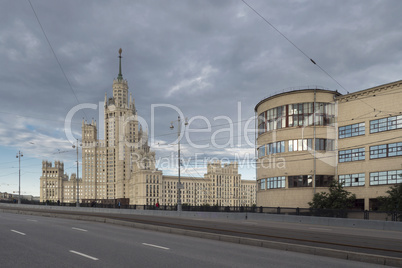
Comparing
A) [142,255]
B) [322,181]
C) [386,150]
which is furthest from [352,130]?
[142,255]

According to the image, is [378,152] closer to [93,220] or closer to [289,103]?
[289,103]

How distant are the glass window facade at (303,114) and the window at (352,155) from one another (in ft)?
14.0

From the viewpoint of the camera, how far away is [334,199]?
4200 centimetres

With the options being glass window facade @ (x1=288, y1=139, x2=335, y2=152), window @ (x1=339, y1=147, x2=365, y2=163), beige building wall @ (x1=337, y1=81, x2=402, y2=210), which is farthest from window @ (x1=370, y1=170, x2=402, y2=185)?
glass window facade @ (x1=288, y1=139, x2=335, y2=152)

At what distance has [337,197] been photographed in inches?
1649

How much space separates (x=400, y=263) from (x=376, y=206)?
34.9 meters

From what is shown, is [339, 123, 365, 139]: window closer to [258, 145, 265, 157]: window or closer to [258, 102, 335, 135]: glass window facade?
[258, 102, 335, 135]: glass window facade

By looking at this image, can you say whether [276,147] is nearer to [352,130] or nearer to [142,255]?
[352,130]

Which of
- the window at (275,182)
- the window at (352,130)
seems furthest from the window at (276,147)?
the window at (352,130)

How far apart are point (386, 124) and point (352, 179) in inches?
312

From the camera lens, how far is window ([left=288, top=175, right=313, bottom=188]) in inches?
1834

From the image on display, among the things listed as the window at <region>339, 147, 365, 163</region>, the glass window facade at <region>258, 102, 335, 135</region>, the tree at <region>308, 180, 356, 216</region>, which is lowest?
the tree at <region>308, 180, 356, 216</region>

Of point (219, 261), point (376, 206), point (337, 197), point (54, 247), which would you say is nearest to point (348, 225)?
point (337, 197)

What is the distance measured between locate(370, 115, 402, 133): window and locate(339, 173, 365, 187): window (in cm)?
571
